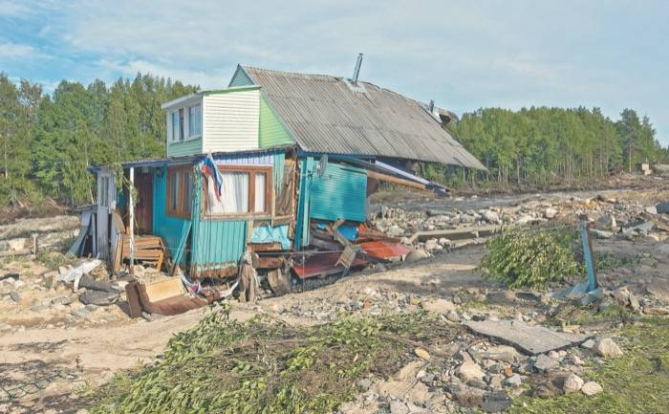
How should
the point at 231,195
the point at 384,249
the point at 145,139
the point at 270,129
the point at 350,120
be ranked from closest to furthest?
the point at 231,195 < the point at 384,249 < the point at 270,129 < the point at 350,120 < the point at 145,139

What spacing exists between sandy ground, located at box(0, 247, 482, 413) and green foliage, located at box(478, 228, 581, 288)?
90cm

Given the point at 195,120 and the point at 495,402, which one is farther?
the point at 195,120

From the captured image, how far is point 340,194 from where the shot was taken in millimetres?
13766

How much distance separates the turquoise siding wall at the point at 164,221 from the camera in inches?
474

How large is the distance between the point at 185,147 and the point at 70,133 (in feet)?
102

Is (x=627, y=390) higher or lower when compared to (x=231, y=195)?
lower

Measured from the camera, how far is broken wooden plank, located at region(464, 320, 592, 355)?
535 centimetres

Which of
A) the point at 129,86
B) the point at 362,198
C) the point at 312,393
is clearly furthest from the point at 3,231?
the point at 129,86

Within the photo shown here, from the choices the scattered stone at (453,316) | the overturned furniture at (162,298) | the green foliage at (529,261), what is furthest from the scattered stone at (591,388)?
the overturned furniture at (162,298)

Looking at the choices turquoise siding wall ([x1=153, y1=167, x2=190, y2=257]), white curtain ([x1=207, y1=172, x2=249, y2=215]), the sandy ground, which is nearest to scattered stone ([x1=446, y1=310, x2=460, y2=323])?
the sandy ground

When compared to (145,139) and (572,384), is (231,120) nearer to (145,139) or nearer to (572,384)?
(572,384)

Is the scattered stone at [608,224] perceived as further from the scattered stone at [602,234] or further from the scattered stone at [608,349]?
the scattered stone at [608,349]

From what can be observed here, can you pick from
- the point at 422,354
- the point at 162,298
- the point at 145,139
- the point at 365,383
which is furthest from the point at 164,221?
the point at 145,139

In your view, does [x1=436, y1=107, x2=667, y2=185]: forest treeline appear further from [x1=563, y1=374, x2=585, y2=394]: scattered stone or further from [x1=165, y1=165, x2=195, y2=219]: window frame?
[x1=563, y1=374, x2=585, y2=394]: scattered stone
